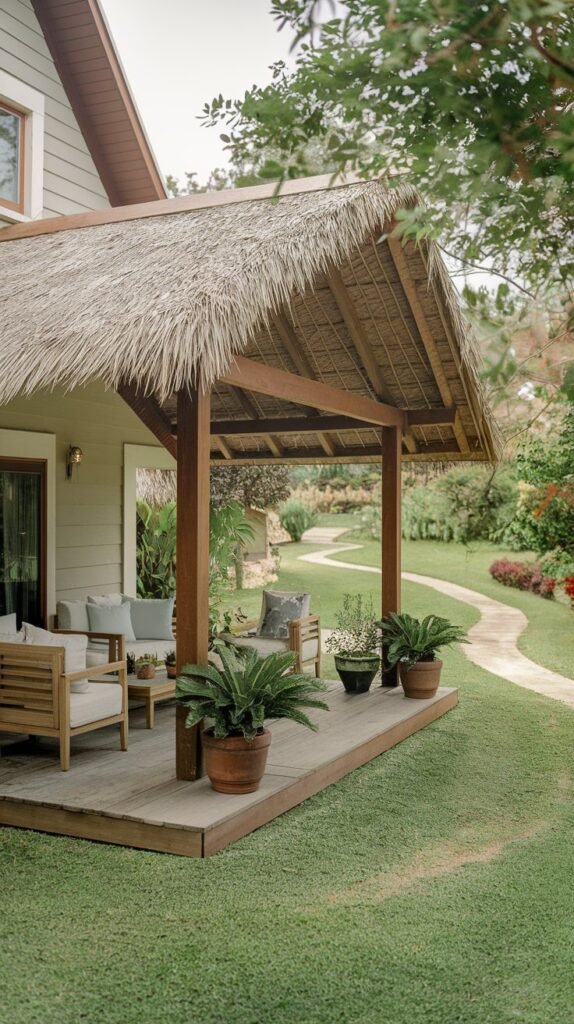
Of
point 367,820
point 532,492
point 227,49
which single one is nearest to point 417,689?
point 367,820

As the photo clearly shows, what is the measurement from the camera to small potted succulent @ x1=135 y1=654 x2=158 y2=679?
7.07 metres

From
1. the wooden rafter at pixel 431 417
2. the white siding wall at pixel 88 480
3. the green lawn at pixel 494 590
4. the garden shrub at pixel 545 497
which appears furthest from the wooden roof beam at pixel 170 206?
the garden shrub at pixel 545 497

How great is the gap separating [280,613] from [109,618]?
6.52 feet

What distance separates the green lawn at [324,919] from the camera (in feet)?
11.1

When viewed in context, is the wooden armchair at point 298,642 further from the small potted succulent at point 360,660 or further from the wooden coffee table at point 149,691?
the wooden coffee table at point 149,691

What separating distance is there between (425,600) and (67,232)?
12131 mm

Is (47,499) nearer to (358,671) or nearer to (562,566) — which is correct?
(358,671)

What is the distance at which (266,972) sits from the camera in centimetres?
358

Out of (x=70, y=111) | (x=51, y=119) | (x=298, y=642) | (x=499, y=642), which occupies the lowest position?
(x=499, y=642)

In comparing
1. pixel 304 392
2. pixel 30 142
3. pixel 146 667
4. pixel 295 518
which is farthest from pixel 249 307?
pixel 295 518

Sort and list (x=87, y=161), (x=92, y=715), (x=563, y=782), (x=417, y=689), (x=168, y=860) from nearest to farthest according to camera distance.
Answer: (x=168, y=860) → (x=92, y=715) → (x=563, y=782) → (x=417, y=689) → (x=87, y=161)

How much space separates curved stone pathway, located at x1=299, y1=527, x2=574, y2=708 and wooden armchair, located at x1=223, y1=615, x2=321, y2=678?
2.48 m

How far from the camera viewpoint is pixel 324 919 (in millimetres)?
4066

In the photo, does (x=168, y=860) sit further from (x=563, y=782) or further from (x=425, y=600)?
(x=425, y=600)
